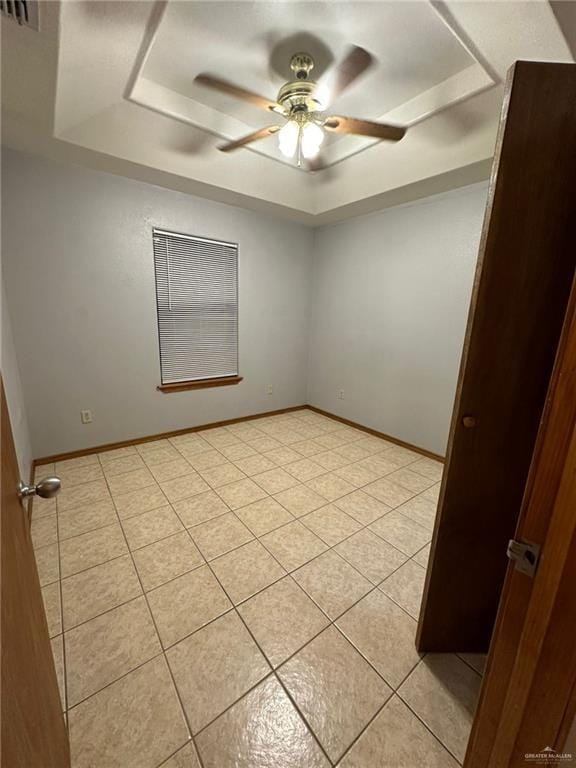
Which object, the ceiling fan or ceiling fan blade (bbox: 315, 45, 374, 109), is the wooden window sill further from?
ceiling fan blade (bbox: 315, 45, 374, 109)

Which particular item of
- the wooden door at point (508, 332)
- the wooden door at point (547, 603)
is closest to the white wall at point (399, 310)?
the wooden door at point (508, 332)

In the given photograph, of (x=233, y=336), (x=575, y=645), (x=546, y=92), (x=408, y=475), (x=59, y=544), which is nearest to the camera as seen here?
(x=575, y=645)

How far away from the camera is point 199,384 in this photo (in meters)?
3.44

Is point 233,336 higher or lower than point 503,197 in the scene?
lower

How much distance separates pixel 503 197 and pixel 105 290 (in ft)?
9.72

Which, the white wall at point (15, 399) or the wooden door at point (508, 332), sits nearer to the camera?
the wooden door at point (508, 332)

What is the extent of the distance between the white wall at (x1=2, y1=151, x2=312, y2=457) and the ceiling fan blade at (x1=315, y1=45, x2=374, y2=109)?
5.37 feet

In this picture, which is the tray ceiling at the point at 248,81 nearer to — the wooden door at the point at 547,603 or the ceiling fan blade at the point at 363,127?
the ceiling fan blade at the point at 363,127

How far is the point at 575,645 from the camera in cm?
52

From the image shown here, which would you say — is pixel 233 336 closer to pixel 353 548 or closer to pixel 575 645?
pixel 353 548

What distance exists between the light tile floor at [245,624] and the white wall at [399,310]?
993 millimetres

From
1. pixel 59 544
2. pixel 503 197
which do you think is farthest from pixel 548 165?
pixel 59 544

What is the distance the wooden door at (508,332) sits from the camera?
81 centimetres

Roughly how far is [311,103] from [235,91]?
448 mm
